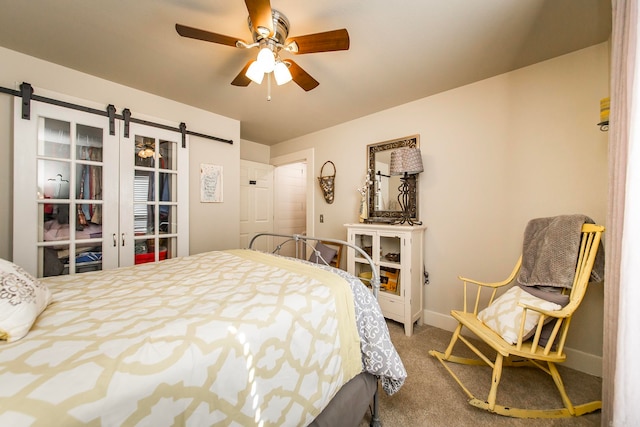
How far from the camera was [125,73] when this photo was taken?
2137 mm

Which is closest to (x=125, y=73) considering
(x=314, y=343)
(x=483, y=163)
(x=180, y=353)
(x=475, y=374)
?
(x=180, y=353)

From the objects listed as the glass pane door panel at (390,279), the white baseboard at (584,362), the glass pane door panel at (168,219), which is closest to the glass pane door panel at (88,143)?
the glass pane door panel at (168,219)

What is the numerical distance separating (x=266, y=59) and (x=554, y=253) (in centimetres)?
219

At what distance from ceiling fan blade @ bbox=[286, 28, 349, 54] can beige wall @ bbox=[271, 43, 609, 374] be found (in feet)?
5.01

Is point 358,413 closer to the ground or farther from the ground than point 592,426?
farther from the ground

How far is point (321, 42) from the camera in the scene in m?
1.40

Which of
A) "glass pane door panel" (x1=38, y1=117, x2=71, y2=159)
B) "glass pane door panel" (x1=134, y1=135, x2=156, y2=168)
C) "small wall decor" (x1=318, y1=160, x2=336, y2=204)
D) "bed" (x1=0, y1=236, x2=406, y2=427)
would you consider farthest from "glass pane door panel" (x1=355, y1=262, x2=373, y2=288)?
"glass pane door panel" (x1=38, y1=117, x2=71, y2=159)

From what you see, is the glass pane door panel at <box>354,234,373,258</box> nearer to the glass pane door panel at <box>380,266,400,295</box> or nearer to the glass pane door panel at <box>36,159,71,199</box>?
the glass pane door panel at <box>380,266,400,295</box>

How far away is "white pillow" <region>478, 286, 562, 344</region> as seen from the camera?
143cm

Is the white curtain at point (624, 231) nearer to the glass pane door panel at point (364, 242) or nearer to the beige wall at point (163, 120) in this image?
the glass pane door panel at point (364, 242)

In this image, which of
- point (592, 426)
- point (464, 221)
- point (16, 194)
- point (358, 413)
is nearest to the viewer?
point (358, 413)

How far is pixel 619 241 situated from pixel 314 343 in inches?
53.5

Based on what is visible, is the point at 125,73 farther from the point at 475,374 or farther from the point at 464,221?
the point at 475,374

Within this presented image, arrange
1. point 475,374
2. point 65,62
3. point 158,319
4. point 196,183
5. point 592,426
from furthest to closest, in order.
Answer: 1. point 196,183
2. point 65,62
3. point 475,374
4. point 592,426
5. point 158,319
